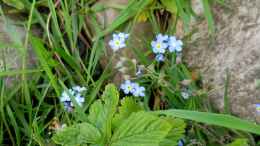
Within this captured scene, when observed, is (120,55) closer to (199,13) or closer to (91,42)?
(91,42)

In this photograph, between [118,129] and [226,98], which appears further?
[226,98]

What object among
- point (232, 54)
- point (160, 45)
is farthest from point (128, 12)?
point (232, 54)

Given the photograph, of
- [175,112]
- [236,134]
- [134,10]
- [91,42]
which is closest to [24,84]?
[91,42]

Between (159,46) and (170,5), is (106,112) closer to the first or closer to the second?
(159,46)

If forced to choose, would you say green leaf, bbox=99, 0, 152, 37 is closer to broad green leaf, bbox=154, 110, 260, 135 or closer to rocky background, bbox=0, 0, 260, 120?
rocky background, bbox=0, 0, 260, 120

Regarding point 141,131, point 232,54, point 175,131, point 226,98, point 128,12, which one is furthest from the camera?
point 128,12

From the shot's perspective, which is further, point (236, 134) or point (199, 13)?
point (199, 13)
